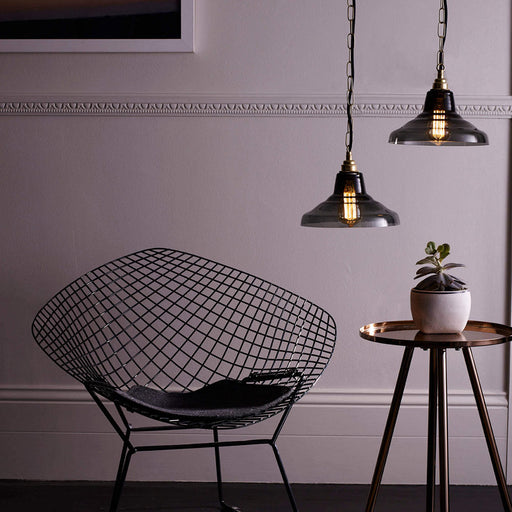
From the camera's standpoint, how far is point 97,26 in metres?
3.20

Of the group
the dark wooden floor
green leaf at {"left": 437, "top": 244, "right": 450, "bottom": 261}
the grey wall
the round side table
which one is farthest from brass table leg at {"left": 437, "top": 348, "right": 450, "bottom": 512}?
the grey wall

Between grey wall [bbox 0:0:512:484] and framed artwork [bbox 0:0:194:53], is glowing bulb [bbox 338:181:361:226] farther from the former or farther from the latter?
framed artwork [bbox 0:0:194:53]

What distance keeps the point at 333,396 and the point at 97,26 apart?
1.79 meters

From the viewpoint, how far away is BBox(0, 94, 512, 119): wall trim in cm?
316

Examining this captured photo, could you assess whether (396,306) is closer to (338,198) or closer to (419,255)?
(419,255)

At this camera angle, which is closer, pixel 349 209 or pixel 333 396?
pixel 349 209

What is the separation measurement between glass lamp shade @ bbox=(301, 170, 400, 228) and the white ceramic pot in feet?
1.00

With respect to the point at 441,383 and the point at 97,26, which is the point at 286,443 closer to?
the point at 441,383

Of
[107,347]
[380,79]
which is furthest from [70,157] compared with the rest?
[380,79]

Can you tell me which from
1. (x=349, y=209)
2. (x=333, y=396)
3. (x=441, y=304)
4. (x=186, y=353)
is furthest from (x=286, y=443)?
(x=349, y=209)

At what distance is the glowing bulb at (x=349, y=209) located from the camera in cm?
225

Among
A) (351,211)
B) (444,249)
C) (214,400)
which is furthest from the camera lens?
(214,400)

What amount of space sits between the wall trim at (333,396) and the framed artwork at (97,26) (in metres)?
1.38

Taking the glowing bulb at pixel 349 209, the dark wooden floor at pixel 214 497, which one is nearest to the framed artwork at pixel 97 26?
the glowing bulb at pixel 349 209
